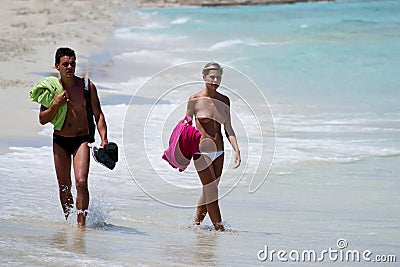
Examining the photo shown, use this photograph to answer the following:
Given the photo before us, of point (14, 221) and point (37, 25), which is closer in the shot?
point (14, 221)

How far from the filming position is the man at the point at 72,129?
6.66 meters

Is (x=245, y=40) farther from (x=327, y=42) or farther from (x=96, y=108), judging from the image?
(x=96, y=108)

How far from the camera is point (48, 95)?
6668mm

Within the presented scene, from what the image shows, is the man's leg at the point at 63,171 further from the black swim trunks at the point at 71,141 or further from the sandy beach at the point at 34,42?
the sandy beach at the point at 34,42

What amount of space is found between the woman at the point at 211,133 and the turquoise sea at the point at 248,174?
29 cm

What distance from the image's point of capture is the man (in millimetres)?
6660

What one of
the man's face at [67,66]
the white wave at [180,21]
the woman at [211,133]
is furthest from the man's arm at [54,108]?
the white wave at [180,21]

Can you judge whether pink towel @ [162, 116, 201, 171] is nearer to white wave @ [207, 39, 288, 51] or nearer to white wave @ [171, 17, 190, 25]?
white wave @ [207, 39, 288, 51]

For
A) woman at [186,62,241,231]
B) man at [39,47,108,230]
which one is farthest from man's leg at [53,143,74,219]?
woman at [186,62,241,231]

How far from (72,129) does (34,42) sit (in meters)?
13.4

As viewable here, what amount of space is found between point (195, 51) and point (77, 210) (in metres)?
15.6

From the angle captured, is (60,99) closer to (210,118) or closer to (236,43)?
(210,118)

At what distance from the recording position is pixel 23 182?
8602 mm

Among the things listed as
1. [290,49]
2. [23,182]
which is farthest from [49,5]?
[23,182]
